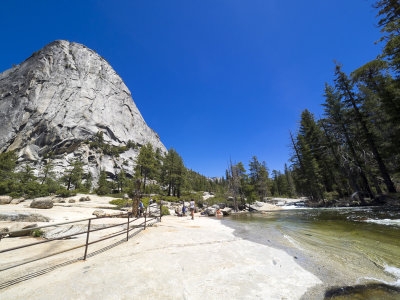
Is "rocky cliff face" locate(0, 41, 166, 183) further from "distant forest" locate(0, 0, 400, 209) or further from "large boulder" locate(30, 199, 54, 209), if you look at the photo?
"large boulder" locate(30, 199, 54, 209)

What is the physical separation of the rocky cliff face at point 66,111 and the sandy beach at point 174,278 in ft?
179

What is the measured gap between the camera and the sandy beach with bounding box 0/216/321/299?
114 inches

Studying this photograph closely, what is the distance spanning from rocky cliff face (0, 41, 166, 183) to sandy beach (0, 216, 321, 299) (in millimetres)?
54634

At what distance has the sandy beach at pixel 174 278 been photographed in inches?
114

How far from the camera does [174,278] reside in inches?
136

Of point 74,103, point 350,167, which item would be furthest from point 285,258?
point 74,103

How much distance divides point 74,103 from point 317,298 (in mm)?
86486

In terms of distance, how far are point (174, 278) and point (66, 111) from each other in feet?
268

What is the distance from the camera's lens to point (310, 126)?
105ft

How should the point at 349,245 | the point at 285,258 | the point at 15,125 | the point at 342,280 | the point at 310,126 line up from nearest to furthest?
1. the point at 342,280
2. the point at 285,258
3. the point at 349,245
4. the point at 310,126
5. the point at 15,125

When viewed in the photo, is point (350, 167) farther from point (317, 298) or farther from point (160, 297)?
point (160, 297)

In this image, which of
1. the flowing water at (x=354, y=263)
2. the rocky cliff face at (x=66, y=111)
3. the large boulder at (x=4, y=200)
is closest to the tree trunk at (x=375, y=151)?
the flowing water at (x=354, y=263)

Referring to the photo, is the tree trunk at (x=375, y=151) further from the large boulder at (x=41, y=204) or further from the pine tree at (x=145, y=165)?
the pine tree at (x=145, y=165)

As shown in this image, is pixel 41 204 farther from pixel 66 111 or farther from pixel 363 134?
pixel 66 111
